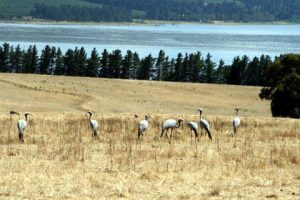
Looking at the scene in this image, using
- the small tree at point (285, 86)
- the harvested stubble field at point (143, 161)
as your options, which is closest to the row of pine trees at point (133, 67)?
the small tree at point (285, 86)

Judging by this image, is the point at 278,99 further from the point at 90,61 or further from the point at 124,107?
the point at 90,61

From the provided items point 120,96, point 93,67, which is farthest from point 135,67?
point 120,96

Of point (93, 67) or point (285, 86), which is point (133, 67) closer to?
point (93, 67)

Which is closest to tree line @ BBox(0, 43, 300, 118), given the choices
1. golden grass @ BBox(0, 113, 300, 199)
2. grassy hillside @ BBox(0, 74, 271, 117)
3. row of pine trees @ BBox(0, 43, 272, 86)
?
row of pine trees @ BBox(0, 43, 272, 86)

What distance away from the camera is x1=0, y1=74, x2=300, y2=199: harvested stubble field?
1711 centimetres

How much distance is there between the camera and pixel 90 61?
118 meters

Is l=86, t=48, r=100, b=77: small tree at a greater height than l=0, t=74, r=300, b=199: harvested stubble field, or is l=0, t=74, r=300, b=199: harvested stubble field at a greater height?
l=0, t=74, r=300, b=199: harvested stubble field

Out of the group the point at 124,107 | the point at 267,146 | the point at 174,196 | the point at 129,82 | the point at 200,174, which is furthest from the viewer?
the point at 129,82

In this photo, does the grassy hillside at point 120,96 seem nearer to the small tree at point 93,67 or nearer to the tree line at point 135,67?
the tree line at point 135,67

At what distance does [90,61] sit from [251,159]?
9722 centimetres

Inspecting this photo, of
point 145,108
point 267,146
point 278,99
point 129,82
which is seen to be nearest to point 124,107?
point 145,108

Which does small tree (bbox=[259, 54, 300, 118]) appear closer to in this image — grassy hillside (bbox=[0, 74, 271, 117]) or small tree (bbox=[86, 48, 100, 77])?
grassy hillside (bbox=[0, 74, 271, 117])

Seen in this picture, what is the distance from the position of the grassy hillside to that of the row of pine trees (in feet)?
52.4

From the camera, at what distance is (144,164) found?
70.1ft
